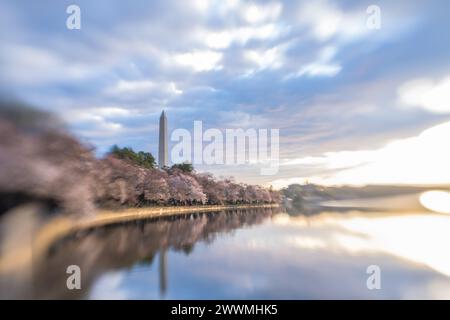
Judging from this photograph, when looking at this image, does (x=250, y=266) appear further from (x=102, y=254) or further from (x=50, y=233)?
(x=50, y=233)

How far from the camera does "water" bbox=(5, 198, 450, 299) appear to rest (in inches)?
235

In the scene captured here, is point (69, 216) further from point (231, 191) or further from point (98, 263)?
point (231, 191)

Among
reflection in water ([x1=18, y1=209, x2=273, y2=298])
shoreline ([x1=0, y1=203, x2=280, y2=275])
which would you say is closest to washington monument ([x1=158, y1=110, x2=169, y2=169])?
shoreline ([x1=0, y1=203, x2=280, y2=275])

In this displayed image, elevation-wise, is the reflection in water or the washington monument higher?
the washington monument

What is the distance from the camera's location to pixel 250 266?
8.12m

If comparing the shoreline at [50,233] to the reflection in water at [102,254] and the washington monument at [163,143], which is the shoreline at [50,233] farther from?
the washington monument at [163,143]

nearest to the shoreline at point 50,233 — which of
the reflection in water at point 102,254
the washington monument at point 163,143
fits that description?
the reflection in water at point 102,254

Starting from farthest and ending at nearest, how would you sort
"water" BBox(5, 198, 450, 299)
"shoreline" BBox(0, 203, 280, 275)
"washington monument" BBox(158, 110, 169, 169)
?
"washington monument" BBox(158, 110, 169, 169) → "shoreline" BBox(0, 203, 280, 275) → "water" BBox(5, 198, 450, 299)

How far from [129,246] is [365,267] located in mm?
8068

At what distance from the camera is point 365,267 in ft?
25.9

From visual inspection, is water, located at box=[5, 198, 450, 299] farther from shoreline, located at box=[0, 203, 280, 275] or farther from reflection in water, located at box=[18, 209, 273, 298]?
shoreline, located at box=[0, 203, 280, 275]

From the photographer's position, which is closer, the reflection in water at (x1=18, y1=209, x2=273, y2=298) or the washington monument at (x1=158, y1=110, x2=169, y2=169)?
the reflection in water at (x1=18, y1=209, x2=273, y2=298)

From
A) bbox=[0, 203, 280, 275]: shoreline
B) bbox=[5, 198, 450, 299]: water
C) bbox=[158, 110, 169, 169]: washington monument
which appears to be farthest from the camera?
bbox=[158, 110, 169, 169]: washington monument
